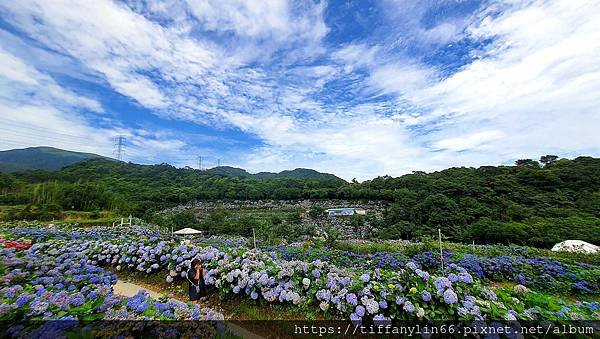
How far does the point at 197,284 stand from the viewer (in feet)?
15.3

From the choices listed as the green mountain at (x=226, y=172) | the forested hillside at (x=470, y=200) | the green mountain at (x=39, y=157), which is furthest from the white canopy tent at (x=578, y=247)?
the green mountain at (x=39, y=157)

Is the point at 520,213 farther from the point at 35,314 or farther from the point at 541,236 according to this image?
the point at 35,314

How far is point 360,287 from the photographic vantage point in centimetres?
331

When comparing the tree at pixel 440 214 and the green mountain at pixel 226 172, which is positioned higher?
the green mountain at pixel 226 172

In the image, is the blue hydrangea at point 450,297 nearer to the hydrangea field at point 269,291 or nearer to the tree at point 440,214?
the hydrangea field at point 269,291

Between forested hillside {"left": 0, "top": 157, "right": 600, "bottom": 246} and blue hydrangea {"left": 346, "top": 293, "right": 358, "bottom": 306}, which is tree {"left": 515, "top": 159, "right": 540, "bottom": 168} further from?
blue hydrangea {"left": 346, "top": 293, "right": 358, "bottom": 306}

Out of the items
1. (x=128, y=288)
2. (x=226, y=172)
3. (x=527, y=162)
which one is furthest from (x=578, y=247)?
(x=226, y=172)

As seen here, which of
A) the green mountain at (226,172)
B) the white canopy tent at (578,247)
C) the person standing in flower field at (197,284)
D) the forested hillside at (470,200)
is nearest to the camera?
the person standing in flower field at (197,284)

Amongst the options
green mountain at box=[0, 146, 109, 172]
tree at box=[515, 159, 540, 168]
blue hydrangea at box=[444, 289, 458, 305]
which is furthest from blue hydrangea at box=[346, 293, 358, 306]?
green mountain at box=[0, 146, 109, 172]

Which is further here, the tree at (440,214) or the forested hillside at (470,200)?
the tree at (440,214)

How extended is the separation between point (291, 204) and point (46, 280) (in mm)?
43751

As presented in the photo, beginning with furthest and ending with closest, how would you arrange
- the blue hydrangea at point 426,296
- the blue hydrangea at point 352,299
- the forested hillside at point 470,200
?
1. the forested hillside at point 470,200
2. the blue hydrangea at point 352,299
3. the blue hydrangea at point 426,296

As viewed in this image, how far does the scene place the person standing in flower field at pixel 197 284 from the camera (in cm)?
464

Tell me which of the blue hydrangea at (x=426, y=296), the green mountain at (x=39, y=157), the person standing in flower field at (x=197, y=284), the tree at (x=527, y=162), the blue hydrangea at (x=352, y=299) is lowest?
the person standing in flower field at (x=197, y=284)
